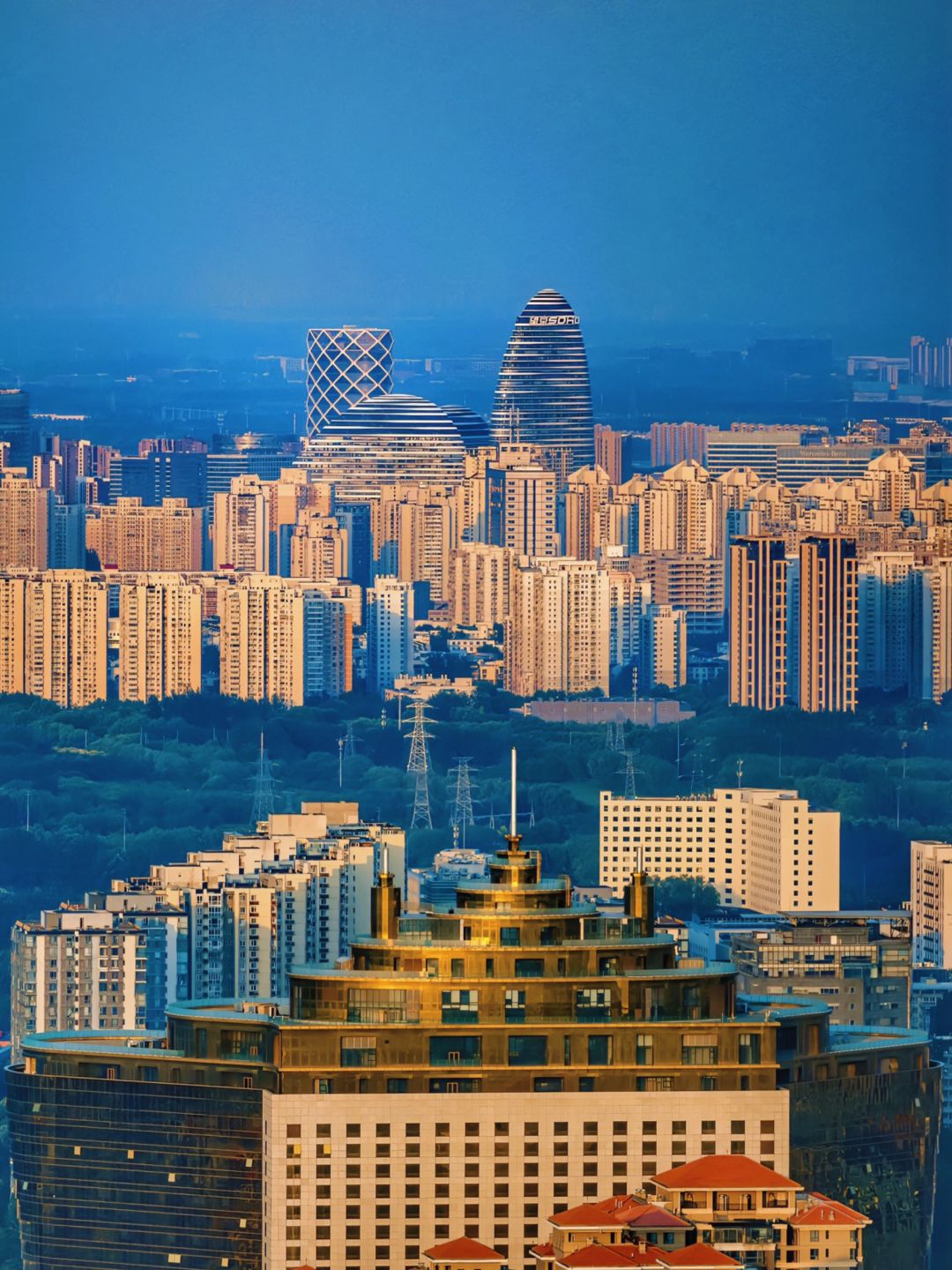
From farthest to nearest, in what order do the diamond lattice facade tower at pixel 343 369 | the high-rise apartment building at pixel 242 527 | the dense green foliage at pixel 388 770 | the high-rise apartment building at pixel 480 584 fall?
the diamond lattice facade tower at pixel 343 369, the high-rise apartment building at pixel 242 527, the high-rise apartment building at pixel 480 584, the dense green foliage at pixel 388 770

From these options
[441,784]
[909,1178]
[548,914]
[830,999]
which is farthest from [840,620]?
[548,914]

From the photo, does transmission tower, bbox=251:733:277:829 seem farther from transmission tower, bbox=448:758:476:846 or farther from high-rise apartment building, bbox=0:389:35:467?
high-rise apartment building, bbox=0:389:35:467

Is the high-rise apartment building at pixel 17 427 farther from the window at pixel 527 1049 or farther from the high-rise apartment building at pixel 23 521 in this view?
the window at pixel 527 1049

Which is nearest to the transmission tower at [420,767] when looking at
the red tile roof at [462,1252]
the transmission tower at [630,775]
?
the transmission tower at [630,775]

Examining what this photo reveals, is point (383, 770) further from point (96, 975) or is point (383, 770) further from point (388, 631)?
point (96, 975)

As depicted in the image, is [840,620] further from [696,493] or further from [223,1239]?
[223,1239]

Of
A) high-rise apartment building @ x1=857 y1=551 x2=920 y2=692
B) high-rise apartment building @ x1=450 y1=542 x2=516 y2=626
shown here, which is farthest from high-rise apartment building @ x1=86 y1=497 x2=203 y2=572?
high-rise apartment building @ x1=857 y1=551 x2=920 y2=692
